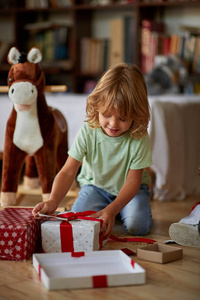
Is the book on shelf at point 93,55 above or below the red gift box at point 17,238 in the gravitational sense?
above

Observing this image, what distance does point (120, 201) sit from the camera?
4.39ft

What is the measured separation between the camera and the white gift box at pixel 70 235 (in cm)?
119

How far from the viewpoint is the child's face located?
4.36ft

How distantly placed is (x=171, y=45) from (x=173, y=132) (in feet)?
3.44

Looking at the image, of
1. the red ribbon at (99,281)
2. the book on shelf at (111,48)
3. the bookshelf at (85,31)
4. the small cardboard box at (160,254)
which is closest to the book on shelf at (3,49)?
the bookshelf at (85,31)

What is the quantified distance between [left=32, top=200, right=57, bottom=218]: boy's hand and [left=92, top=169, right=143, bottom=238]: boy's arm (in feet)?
0.40

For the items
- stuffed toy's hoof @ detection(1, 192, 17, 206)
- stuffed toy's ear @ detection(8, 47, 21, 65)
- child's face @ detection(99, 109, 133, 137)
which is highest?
stuffed toy's ear @ detection(8, 47, 21, 65)

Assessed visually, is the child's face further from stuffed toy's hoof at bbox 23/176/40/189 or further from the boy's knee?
stuffed toy's hoof at bbox 23/176/40/189

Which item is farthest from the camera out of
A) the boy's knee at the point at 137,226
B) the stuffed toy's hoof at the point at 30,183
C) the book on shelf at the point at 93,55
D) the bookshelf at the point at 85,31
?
the book on shelf at the point at 93,55

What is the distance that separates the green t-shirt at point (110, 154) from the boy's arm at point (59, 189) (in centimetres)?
4

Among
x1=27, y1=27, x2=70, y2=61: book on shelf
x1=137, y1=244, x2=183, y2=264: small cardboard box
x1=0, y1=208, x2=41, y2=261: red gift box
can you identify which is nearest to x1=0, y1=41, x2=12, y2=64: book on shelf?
x1=27, y1=27, x2=70, y2=61: book on shelf

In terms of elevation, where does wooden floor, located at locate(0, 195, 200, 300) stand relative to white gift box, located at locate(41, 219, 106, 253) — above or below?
below

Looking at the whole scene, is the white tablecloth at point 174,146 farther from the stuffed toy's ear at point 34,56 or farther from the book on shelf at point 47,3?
the book on shelf at point 47,3

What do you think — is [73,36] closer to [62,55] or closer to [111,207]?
[62,55]
